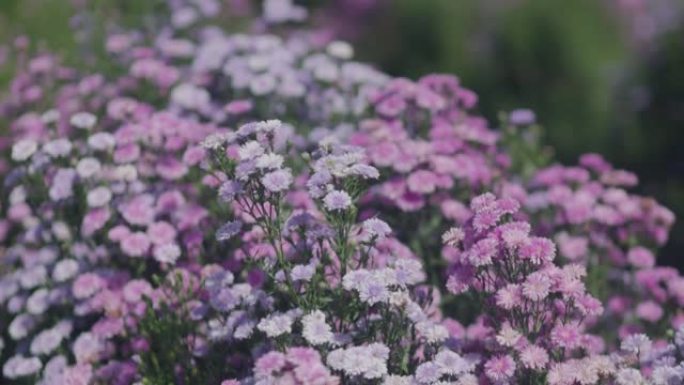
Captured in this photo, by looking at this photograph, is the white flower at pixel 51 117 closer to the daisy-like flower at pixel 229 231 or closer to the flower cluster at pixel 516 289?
the daisy-like flower at pixel 229 231

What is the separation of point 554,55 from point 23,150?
3908 mm

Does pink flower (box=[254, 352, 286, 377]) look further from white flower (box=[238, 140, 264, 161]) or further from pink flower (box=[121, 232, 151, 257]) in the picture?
pink flower (box=[121, 232, 151, 257])

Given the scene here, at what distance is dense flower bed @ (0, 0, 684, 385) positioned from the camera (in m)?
3.04

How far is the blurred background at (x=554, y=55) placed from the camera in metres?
6.14

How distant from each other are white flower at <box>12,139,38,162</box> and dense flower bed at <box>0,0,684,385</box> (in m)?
0.02

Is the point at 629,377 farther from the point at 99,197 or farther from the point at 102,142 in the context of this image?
the point at 102,142

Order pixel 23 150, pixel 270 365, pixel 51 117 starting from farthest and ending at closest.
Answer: pixel 51 117
pixel 23 150
pixel 270 365

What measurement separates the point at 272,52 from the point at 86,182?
1.20 metres

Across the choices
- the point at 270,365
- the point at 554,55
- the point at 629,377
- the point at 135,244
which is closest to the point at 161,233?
the point at 135,244

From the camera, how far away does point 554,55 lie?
6879 mm

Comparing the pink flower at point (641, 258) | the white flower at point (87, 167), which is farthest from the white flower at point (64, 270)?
the pink flower at point (641, 258)

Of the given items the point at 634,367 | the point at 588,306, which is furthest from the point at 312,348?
the point at 634,367

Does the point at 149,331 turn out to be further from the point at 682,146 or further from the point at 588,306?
the point at 682,146

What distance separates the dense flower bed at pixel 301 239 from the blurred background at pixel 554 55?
135 cm
